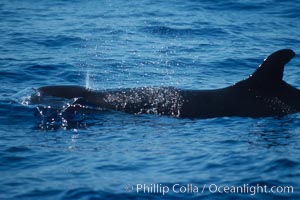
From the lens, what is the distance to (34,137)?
34.9ft

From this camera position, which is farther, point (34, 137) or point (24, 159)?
point (34, 137)

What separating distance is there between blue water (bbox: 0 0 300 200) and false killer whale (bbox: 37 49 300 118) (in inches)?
12.0

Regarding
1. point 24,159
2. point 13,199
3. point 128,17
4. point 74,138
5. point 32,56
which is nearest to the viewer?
point 13,199

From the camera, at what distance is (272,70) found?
11.7 metres

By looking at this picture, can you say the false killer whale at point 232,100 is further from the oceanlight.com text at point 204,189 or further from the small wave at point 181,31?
the small wave at point 181,31

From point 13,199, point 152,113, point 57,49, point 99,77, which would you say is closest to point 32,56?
point 57,49

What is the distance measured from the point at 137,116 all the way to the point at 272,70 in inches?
116

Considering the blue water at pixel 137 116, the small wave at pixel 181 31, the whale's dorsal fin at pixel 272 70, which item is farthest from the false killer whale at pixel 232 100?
the small wave at pixel 181 31

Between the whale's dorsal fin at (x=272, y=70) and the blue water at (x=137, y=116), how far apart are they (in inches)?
33.1

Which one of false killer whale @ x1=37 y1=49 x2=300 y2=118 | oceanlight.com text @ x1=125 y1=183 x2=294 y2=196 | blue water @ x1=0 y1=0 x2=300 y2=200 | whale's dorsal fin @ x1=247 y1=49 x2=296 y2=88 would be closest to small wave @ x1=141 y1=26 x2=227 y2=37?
blue water @ x1=0 y1=0 x2=300 y2=200

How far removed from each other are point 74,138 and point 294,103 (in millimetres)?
4637

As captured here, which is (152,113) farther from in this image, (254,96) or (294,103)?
(294,103)

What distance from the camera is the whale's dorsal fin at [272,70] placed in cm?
1154

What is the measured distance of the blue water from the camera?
8.59 m
